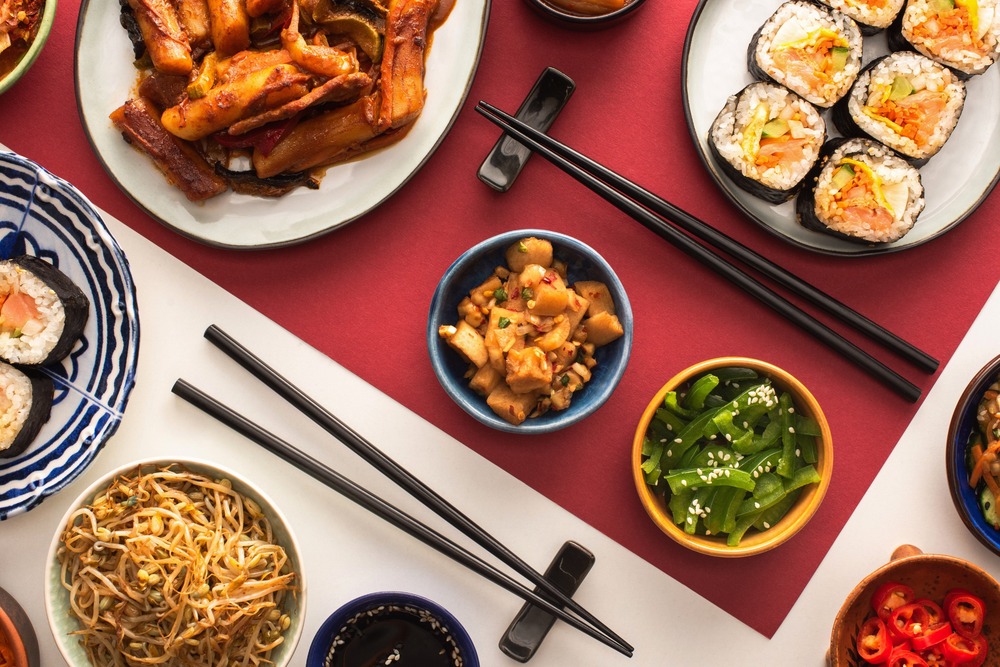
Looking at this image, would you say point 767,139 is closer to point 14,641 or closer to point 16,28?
point 16,28

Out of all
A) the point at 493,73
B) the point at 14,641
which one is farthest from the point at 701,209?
the point at 14,641

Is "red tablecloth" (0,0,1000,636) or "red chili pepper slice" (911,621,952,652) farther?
"red tablecloth" (0,0,1000,636)

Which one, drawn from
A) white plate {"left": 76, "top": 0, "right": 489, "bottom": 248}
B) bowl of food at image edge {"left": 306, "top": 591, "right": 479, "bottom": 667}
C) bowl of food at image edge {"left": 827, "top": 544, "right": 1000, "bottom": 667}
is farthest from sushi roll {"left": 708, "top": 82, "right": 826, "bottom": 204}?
bowl of food at image edge {"left": 306, "top": 591, "right": 479, "bottom": 667}

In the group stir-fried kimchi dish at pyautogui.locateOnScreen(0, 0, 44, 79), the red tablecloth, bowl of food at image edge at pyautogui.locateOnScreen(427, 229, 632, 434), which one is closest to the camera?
bowl of food at image edge at pyautogui.locateOnScreen(427, 229, 632, 434)

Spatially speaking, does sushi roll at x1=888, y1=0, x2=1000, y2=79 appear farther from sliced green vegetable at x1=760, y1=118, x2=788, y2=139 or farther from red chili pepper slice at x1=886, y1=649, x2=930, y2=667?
red chili pepper slice at x1=886, y1=649, x2=930, y2=667

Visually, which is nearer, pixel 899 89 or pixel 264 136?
pixel 264 136

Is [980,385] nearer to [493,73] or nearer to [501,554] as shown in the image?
[501,554]

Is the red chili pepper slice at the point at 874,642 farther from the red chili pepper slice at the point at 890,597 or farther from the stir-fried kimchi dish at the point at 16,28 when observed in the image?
the stir-fried kimchi dish at the point at 16,28

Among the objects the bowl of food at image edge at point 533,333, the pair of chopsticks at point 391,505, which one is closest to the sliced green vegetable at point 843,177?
the bowl of food at image edge at point 533,333

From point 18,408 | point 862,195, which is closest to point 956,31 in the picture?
point 862,195
